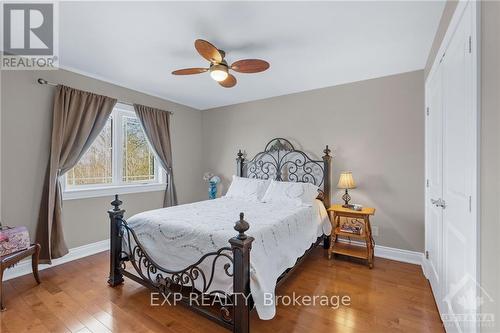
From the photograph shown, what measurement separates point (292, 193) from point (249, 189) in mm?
719

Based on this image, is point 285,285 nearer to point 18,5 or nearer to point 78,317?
point 78,317

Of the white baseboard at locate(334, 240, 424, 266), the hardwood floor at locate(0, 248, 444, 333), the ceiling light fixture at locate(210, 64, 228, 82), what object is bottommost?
the hardwood floor at locate(0, 248, 444, 333)

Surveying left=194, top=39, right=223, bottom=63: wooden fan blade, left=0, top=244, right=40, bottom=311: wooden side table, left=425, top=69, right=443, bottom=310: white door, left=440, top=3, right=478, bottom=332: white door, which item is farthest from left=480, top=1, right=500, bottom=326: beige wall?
left=0, top=244, right=40, bottom=311: wooden side table

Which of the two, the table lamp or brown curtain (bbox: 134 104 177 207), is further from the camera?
brown curtain (bbox: 134 104 177 207)

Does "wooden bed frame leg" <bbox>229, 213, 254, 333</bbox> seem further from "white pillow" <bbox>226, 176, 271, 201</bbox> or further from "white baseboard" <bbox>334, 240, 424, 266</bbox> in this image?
"white baseboard" <bbox>334, 240, 424, 266</bbox>

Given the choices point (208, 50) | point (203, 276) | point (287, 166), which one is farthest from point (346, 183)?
point (208, 50)

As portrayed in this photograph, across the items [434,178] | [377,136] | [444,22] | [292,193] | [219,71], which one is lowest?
[292,193]

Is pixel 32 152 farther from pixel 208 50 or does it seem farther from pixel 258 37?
pixel 258 37

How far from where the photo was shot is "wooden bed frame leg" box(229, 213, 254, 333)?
62.7 inches

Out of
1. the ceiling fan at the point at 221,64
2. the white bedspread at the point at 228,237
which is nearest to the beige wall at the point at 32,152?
the white bedspread at the point at 228,237

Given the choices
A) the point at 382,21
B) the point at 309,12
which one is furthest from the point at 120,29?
the point at 382,21

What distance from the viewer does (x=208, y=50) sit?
199cm

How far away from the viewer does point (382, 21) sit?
2.01 meters

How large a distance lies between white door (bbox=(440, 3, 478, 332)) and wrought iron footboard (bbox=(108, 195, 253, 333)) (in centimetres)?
127
